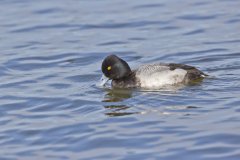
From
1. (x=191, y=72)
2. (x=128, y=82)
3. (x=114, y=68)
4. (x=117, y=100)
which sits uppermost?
(x=114, y=68)

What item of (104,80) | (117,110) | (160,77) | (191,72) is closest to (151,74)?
(160,77)

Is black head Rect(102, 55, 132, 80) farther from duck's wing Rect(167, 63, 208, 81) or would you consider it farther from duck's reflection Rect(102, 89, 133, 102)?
duck's wing Rect(167, 63, 208, 81)

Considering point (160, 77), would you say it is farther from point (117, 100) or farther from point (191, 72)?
point (117, 100)

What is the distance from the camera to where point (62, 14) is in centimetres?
2102

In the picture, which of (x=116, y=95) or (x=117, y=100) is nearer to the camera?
(x=117, y=100)

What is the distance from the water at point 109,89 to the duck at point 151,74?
30 centimetres

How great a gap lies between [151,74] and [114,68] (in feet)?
2.46

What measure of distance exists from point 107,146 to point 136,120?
129cm

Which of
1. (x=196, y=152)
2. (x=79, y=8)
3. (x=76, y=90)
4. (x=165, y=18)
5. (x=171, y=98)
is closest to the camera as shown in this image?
(x=196, y=152)

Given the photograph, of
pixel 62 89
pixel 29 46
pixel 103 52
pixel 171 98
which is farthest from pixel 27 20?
pixel 171 98

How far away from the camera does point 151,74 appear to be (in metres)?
14.3

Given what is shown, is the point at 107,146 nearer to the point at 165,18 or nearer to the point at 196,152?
the point at 196,152

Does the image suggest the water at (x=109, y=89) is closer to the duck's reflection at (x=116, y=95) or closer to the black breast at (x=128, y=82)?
the duck's reflection at (x=116, y=95)

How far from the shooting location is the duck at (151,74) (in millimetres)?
14312
